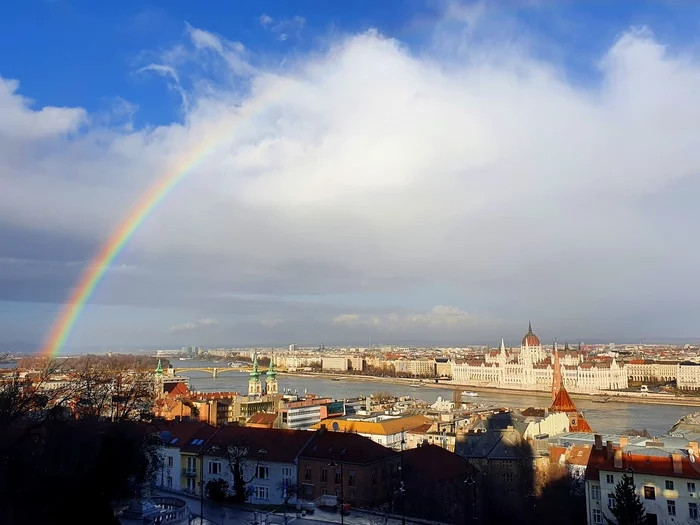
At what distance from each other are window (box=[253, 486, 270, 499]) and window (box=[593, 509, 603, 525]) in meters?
7.42

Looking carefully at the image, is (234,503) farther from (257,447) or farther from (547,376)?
(547,376)

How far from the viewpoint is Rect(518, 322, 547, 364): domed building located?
7788cm

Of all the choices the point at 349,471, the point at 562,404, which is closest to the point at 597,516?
the point at 349,471

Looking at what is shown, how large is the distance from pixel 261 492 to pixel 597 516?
768 centimetres

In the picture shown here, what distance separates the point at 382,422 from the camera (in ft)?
84.4

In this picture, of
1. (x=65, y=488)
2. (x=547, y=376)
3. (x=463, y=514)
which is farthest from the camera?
(x=547, y=376)

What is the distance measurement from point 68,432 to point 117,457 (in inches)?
37.7

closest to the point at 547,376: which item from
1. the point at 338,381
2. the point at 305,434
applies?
Result: the point at 338,381

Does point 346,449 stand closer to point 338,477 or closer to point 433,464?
point 338,477

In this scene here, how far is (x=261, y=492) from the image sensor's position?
1617 cm

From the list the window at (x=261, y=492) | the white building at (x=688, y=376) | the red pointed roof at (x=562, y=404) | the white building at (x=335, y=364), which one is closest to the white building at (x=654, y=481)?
the window at (x=261, y=492)

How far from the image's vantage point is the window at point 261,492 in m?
16.1

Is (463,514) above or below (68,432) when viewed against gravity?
below

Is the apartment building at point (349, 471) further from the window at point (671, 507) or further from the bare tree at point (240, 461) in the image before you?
the window at point (671, 507)
